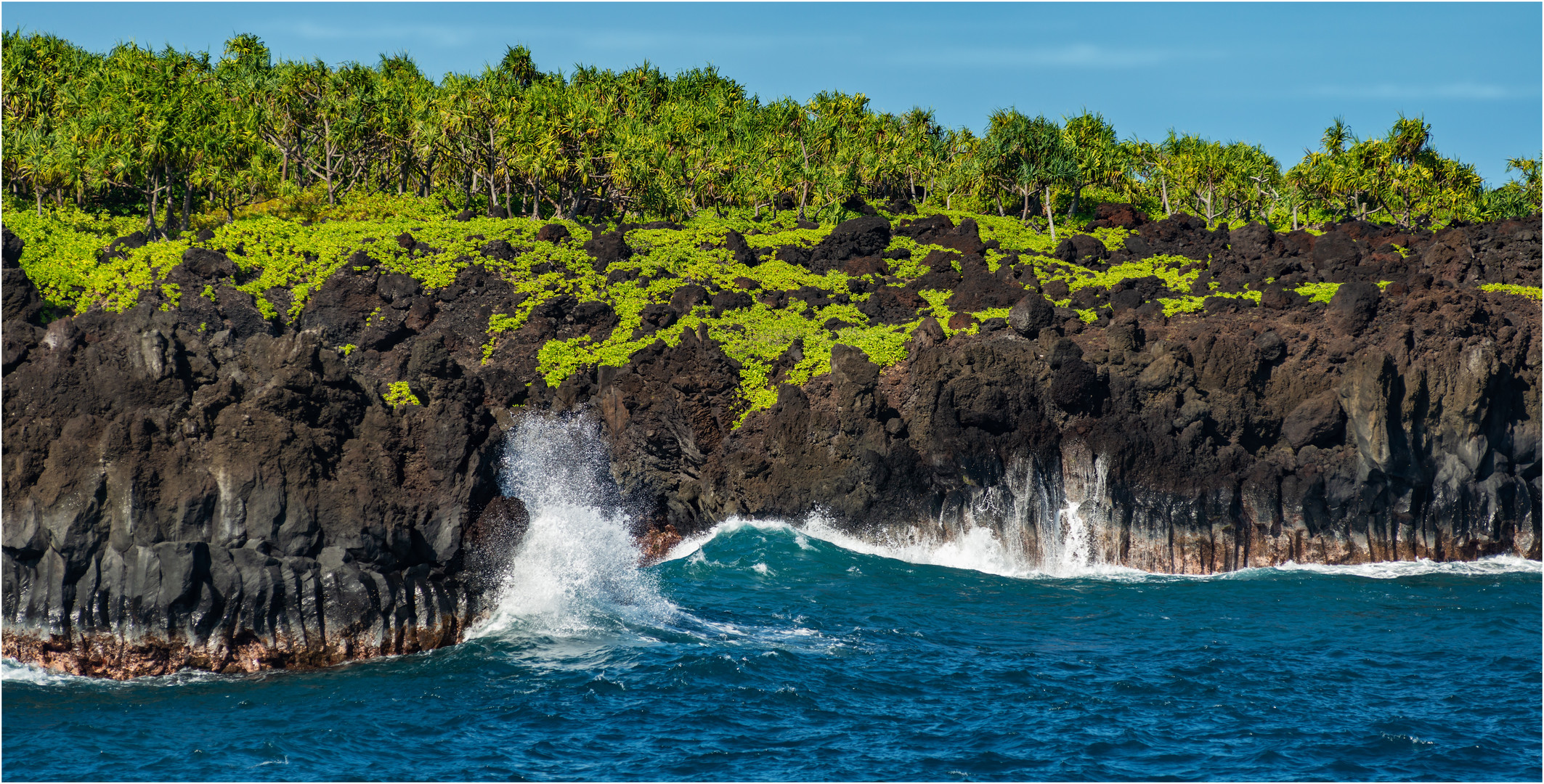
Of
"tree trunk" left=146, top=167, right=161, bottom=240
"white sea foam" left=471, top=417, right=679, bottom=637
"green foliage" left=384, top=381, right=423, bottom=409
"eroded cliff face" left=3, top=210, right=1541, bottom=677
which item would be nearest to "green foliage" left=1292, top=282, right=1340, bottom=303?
"eroded cliff face" left=3, top=210, right=1541, bottom=677

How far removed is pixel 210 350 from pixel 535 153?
32.2 meters

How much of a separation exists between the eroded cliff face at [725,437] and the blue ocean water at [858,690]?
60.8 inches

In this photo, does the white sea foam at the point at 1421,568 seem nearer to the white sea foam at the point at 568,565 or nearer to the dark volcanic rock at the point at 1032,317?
the dark volcanic rock at the point at 1032,317

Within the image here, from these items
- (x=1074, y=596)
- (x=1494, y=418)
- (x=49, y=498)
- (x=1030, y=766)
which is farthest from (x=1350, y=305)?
(x=49, y=498)

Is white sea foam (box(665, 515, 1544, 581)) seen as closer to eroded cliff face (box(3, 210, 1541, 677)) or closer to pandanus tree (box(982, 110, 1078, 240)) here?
eroded cliff face (box(3, 210, 1541, 677))

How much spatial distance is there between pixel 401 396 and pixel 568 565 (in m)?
5.15

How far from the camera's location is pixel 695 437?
38.1m

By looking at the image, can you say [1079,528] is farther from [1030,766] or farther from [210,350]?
[210,350]

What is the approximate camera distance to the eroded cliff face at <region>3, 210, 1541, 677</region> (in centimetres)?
2377

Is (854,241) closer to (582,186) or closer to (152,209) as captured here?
(582,186)

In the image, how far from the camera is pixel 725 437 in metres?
38.4

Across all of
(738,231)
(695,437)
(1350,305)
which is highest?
(738,231)

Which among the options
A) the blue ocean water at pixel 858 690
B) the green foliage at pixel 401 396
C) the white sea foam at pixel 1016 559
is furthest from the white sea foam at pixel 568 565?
the green foliage at pixel 401 396

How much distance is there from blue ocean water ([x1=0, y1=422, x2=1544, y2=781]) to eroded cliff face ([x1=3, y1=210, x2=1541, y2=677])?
1.54m
